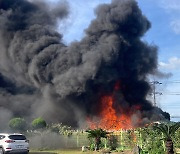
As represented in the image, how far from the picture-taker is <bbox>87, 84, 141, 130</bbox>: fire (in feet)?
179

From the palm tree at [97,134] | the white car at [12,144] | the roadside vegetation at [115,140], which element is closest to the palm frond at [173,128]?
the roadside vegetation at [115,140]

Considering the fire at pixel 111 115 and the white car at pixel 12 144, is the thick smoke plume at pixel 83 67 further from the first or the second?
the white car at pixel 12 144

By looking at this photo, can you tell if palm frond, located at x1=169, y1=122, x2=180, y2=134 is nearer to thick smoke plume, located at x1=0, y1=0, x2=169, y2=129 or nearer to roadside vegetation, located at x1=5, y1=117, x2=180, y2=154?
roadside vegetation, located at x1=5, y1=117, x2=180, y2=154

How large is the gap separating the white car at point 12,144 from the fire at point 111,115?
107 feet

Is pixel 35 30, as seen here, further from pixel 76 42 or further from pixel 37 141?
pixel 37 141

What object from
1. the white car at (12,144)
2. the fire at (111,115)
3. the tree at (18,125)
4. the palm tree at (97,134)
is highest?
the fire at (111,115)

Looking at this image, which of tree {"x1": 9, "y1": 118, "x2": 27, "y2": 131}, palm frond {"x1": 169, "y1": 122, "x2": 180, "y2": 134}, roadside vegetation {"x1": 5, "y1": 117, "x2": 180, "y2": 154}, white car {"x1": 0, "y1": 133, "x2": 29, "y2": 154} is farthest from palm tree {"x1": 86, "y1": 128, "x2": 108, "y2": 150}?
tree {"x1": 9, "y1": 118, "x2": 27, "y2": 131}

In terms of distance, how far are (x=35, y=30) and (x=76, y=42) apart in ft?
35.9

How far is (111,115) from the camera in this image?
187 feet

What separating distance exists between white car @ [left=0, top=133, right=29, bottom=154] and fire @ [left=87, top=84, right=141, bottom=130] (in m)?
32.5

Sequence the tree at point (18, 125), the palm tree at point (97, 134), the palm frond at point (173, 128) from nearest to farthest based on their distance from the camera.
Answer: the palm frond at point (173, 128) → the palm tree at point (97, 134) → the tree at point (18, 125)

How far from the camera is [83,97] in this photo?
59.0m

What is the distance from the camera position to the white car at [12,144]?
70.4ft

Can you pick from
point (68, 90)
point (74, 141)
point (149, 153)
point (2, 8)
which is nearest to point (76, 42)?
point (68, 90)
